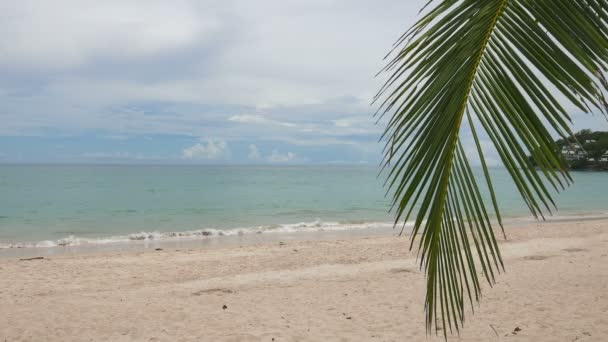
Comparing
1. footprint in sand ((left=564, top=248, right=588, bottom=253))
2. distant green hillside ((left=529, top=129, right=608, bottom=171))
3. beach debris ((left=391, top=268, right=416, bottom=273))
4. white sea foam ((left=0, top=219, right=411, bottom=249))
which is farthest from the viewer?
white sea foam ((left=0, top=219, right=411, bottom=249))

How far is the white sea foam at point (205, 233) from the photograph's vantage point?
15.5 meters

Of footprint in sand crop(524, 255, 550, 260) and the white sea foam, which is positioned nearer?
footprint in sand crop(524, 255, 550, 260)

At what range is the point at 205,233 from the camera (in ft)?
57.9

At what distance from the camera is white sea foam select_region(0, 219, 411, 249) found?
1545 centimetres

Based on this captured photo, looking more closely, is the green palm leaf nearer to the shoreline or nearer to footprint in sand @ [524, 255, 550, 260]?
footprint in sand @ [524, 255, 550, 260]

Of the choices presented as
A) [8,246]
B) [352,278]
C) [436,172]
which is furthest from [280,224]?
[436,172]

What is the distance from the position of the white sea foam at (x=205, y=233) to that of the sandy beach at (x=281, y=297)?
3.86 metres

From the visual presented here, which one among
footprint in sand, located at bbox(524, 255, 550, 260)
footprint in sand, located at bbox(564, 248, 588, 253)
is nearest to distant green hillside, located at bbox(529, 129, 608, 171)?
footprint in sand, located at bbox(524, 255, 550, 260)

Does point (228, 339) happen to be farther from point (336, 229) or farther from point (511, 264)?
point (336, 229)

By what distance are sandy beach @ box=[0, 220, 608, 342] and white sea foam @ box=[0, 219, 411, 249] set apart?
152 inches

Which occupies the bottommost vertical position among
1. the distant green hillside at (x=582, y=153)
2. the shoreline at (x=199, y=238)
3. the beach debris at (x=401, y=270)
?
the beach debris at (x=401, y=270)

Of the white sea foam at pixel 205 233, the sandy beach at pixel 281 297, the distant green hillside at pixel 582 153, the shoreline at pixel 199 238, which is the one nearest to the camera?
the distant green hillside at pixel 582 153

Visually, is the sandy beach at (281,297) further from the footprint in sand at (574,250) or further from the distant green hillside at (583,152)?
the distant green hillside at (583,152)

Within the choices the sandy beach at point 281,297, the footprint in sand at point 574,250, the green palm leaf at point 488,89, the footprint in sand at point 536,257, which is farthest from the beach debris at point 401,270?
the green palm leaf at point 488,89
